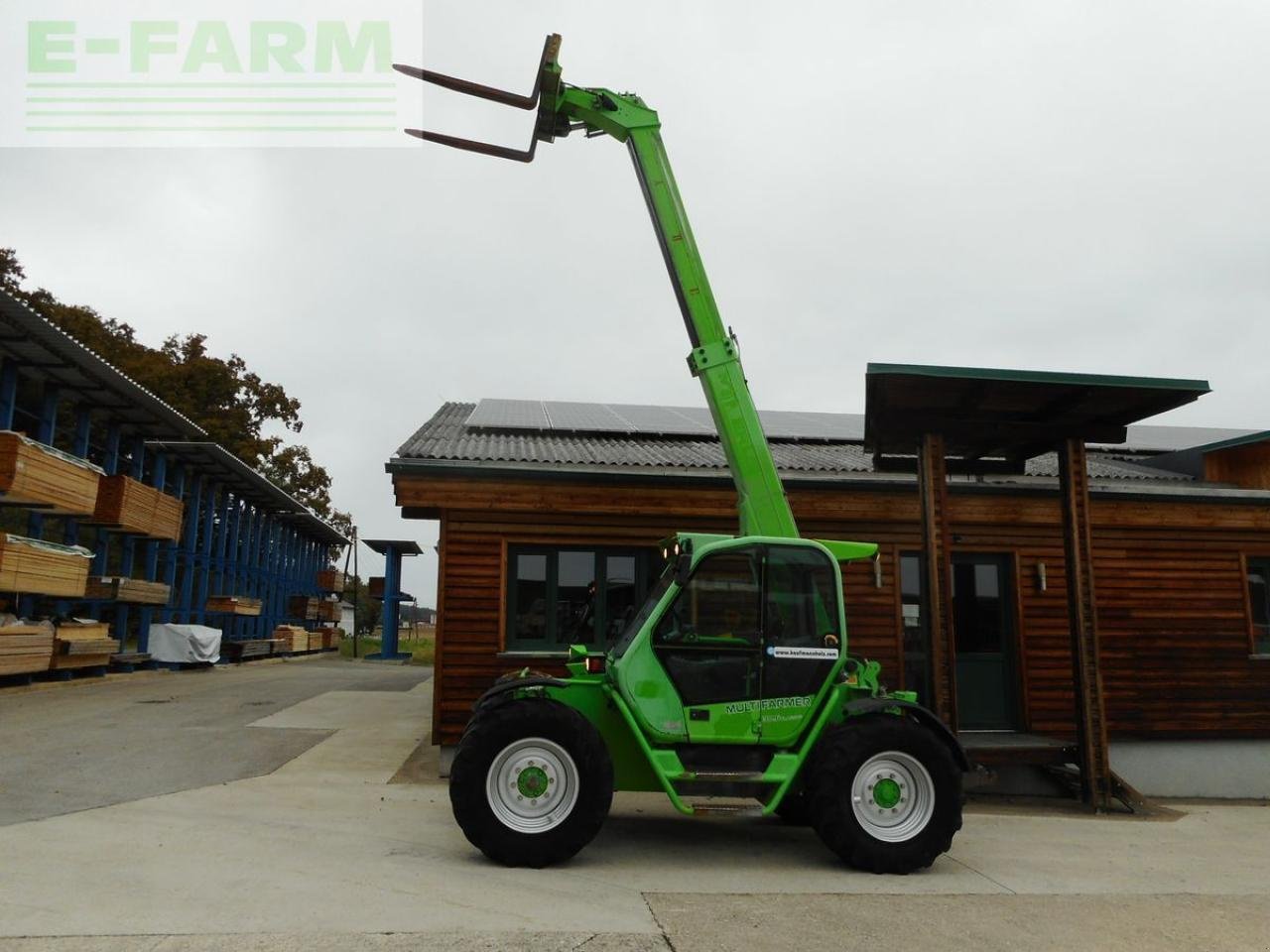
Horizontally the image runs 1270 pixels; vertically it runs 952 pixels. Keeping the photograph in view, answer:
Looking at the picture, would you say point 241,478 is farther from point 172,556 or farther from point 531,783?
point 531,783

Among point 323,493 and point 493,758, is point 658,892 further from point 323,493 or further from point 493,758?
point 323,493

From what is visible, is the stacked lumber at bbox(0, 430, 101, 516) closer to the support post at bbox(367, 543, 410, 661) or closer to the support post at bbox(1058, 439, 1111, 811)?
the support post at bbox(1058, 439, 1111, 811)

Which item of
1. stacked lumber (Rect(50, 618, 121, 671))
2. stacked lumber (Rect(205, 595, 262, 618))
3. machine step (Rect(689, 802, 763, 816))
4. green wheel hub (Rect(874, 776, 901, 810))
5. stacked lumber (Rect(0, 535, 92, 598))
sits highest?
stacked lumber (Rect(0, 535, 92, 598))

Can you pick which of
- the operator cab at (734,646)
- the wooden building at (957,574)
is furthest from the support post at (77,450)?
the operator cab at (734,646)

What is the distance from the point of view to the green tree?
3008 centimetres

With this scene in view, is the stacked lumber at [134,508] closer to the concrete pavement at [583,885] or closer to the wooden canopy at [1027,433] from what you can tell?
the concrete pavement at [583,885]

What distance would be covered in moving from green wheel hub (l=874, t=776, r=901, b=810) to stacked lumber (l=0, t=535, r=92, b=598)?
14.8 meters

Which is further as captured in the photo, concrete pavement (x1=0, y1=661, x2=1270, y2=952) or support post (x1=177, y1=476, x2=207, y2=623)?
support post (x1=177, y1=476, x2=207, y2=623)

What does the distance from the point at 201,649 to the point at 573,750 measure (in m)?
22.5

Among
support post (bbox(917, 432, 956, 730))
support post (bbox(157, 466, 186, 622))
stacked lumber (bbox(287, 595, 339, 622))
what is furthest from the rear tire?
stacked lumber (bbox(287, 595, 339, 622))

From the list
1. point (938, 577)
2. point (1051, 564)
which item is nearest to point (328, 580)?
point (1051, 564)

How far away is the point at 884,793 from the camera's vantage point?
6285 millimetres

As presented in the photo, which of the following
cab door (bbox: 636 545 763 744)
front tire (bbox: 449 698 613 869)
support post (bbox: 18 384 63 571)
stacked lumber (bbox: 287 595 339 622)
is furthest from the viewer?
stacked lumber (bbox: 287 595 339 622)

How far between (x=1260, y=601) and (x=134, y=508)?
2143 cm
